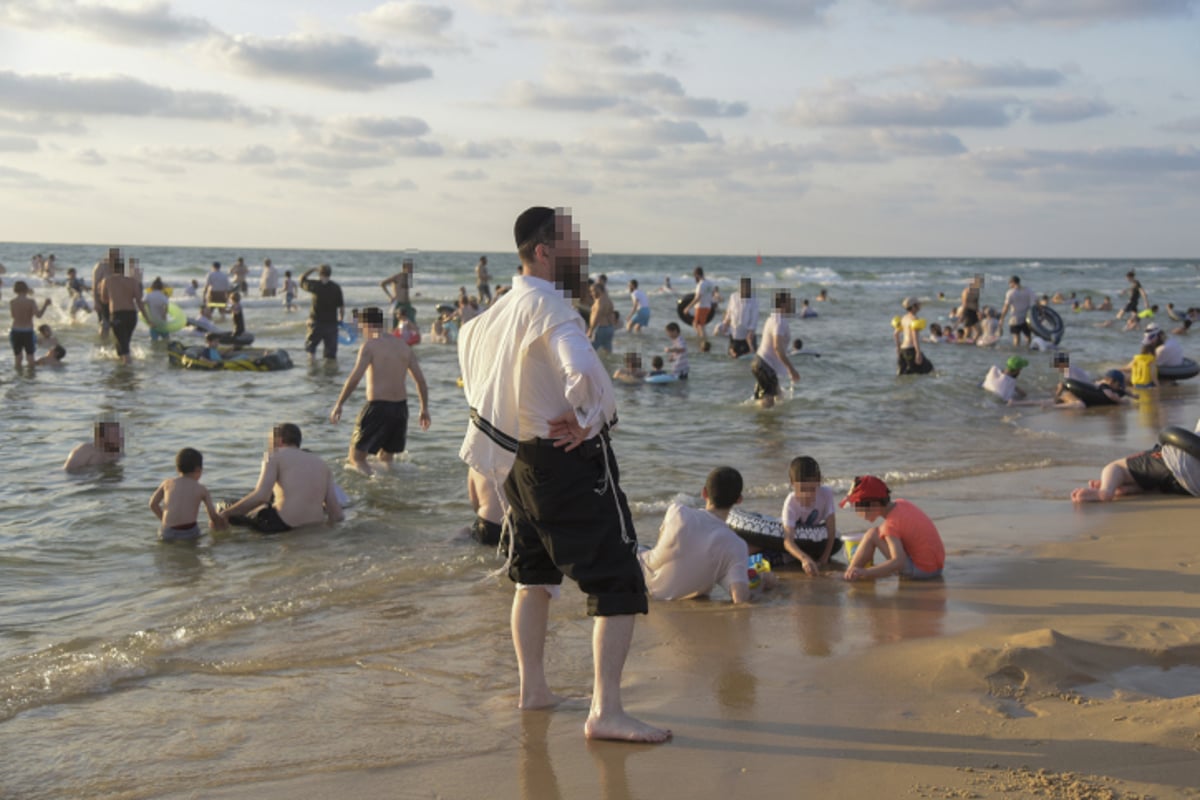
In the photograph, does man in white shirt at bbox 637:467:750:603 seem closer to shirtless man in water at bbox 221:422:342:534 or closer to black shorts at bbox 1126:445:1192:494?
shirtless man in water at bbox 221:422:342:534

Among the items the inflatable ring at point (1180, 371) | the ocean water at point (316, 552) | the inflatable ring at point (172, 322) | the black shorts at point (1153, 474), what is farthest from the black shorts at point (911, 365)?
the inflatable ring at point (172, 322)

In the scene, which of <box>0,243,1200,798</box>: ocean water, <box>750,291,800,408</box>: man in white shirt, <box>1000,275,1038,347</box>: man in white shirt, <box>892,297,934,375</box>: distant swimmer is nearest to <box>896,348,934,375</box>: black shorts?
<box>892,297,934,375</box>: distant swimmer

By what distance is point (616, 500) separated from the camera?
380cm

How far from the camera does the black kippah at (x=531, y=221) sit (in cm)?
379

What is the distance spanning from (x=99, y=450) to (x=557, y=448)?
782 cm

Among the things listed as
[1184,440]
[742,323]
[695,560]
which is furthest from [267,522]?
[742,323]

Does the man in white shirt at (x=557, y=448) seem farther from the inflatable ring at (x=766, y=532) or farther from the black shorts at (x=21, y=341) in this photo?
the black shorts at (x=21, y=341)

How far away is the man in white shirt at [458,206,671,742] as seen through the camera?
3729 millimetres

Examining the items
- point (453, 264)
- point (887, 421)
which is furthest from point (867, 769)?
point (453, 264)

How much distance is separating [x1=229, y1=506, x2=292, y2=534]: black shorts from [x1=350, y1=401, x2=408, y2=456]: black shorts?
2.13 meters

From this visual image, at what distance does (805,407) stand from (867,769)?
1188 cm

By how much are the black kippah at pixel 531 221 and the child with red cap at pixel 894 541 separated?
3149 millimetres

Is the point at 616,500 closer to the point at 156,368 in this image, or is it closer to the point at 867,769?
the point at 867,769

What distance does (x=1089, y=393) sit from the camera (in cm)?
1474
